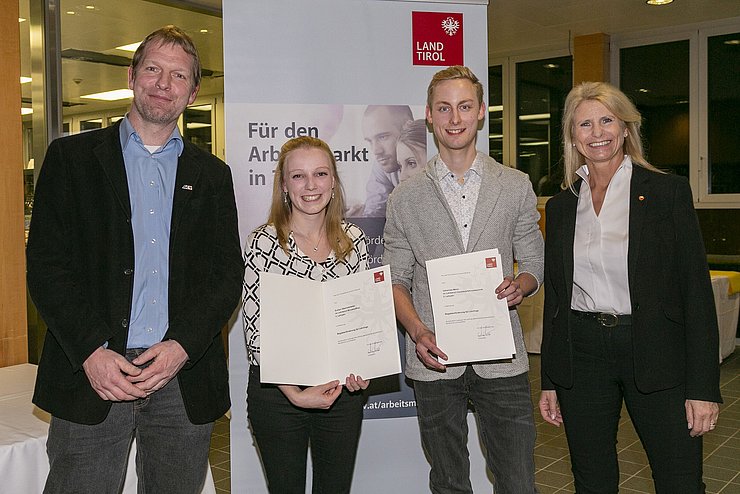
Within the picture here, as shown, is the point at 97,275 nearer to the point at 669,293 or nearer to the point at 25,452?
the point at 25,452

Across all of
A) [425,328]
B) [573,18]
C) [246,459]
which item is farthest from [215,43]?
[425,328]

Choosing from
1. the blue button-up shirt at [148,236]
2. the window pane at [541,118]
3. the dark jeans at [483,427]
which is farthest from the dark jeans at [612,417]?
the window pane at [541,118]

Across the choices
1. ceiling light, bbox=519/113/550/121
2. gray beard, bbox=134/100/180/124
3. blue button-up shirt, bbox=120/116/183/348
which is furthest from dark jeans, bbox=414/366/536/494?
ceiling light, bbox=519/113/550/121

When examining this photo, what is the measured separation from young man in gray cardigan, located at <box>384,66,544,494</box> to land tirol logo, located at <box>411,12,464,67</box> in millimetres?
721

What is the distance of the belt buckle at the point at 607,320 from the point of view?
83.2 inches

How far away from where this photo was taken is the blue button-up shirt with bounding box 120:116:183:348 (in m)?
1.99

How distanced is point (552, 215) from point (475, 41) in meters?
1.11

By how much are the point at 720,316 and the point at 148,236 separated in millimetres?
6060

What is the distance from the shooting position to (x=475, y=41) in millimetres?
3096

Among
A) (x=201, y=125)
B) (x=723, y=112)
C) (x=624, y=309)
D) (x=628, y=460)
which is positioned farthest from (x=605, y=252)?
(x=723, y=112)

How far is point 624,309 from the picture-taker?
212 centimetres

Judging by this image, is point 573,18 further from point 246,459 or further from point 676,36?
point 246,459

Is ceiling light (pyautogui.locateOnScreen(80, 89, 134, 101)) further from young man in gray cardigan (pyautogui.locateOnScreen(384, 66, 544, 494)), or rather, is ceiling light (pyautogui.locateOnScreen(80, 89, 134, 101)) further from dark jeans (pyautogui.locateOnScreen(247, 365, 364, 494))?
dark jeans (pyautogui.locateOnScreen(247, 365, 364, 494))

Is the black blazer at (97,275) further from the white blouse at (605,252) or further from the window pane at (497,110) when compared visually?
the window pane at (497,110)
